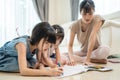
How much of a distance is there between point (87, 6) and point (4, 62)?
94 centimetres

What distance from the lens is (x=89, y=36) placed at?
2.16 m

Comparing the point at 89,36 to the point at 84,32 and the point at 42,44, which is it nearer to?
the point at 84,32

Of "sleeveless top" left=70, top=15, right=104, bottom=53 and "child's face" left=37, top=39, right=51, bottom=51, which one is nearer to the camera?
"child's face" left=37, top=39, right=51, bottom=51

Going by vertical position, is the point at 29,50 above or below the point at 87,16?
below

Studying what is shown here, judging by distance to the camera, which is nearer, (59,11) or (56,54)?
(56,54)

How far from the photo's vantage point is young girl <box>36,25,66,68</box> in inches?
70.2

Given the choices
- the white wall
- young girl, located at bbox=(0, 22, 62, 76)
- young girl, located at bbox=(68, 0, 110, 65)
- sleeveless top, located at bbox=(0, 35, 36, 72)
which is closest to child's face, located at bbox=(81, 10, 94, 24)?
young girl, located at bbox=(68, 0, 110, 65)

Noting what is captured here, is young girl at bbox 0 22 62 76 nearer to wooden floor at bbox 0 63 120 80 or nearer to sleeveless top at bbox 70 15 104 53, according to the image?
wooden floor at bbox 0 63 120 80

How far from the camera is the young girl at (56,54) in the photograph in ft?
5.85

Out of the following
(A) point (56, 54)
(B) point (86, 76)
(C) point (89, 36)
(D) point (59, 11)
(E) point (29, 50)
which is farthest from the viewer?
(D) point (59, 11)

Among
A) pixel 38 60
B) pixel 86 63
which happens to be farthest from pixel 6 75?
pixel 86 63

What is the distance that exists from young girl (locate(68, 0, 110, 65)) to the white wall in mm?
1869

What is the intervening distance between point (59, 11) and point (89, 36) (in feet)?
7.03

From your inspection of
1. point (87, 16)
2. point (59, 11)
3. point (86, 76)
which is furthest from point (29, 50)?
point (59, 11)
